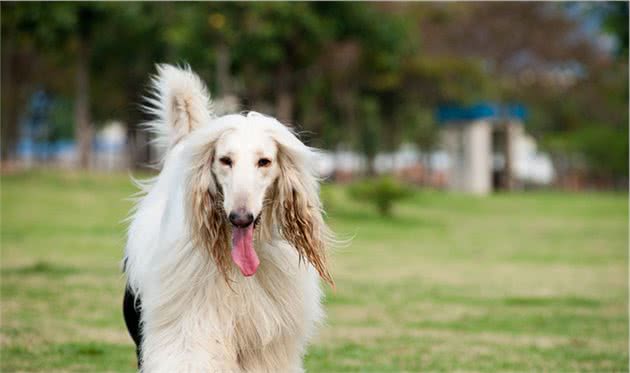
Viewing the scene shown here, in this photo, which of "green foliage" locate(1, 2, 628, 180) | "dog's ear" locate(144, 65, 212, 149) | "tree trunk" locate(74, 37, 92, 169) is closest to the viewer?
"dog's ear" locate(144, 65, 212, 149)

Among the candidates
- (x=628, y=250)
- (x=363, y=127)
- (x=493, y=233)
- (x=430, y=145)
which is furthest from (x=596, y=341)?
(x=430, y=145)

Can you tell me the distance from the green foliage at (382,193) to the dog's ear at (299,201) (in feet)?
73.3

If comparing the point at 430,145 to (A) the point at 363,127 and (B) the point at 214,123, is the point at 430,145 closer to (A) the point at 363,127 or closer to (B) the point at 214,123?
(A) the point at 363,127

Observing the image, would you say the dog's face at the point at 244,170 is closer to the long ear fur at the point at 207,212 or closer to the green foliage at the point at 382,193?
the long ear fur at the point at 207,212

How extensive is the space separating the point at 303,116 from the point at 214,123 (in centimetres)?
4504

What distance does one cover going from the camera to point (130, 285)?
21.5 ft

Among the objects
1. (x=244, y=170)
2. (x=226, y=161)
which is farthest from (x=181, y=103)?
Result: (x=244, y=170)

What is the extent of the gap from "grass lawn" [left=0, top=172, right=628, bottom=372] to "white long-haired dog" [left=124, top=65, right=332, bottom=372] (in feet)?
5.82

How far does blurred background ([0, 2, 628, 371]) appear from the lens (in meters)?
10.9

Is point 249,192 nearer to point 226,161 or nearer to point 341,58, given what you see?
point 226,161

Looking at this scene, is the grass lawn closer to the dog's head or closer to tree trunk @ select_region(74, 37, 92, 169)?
the dog's head

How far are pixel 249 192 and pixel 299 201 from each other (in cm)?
43

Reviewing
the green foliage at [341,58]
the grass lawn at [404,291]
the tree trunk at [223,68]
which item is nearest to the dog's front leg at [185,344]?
the grass lawn at [404,291]

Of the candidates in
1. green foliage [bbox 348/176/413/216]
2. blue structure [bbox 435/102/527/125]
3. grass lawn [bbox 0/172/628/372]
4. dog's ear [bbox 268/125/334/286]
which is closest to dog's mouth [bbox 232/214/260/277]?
dog's ear [bbox 268/125/334/286]
